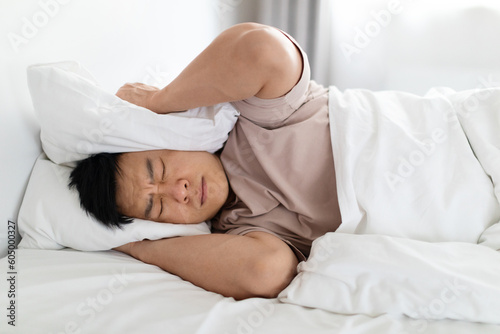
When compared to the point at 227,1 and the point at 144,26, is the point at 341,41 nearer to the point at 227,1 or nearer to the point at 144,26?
the point at 227,1

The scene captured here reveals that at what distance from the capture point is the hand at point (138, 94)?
1269mm

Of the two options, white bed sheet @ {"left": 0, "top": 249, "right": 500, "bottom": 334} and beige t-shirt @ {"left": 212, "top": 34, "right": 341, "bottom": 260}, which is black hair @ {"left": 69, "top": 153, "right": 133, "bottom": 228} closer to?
white bed sheet @ {"left": 0, "top": 249, "right": 500, "bottom": 334}

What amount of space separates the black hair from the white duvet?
499 millimetres

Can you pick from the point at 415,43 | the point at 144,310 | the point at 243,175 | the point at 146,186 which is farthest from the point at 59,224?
the point at 415,43

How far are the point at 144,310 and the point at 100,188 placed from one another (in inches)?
14.8

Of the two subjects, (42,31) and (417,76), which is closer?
(42,31)

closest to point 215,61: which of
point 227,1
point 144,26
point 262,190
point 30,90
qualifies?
point 262,190

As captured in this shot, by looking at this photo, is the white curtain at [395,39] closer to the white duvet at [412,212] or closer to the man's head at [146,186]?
the white duvet at [412,212]

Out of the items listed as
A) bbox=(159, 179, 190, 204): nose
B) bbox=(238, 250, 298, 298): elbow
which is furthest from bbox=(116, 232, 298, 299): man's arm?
bbox=(159, 179, 190, 204): nose

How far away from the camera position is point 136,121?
115 cm

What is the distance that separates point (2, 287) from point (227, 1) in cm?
161

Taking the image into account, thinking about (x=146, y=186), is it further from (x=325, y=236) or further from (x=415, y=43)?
(x=415, y=43)

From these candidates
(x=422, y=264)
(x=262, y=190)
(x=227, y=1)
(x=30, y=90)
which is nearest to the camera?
(x=422, y=264)

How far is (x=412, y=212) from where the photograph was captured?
3.47 feet
